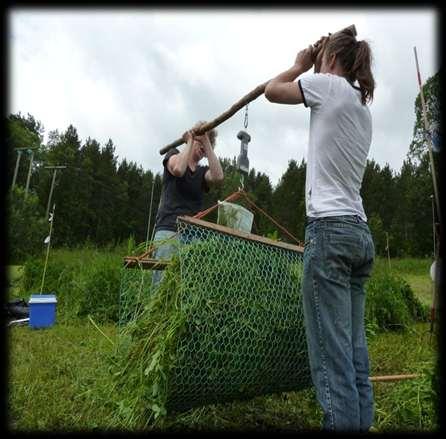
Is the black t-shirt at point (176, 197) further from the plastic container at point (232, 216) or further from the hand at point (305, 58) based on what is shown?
the hand at point (305, 58)

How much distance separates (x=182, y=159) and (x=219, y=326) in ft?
3.79

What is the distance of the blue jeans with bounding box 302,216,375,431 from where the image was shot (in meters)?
1.53

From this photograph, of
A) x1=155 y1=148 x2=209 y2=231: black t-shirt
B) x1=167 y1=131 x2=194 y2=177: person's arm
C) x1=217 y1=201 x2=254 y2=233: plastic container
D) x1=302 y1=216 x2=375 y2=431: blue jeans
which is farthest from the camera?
x1=155 y1=148 x2=209 y2=231: black t-shirt

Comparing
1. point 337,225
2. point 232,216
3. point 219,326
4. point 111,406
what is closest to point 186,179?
point 232,216

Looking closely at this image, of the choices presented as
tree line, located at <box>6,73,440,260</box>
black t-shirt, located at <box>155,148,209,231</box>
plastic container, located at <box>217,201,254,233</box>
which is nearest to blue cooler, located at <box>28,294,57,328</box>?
black t-shirt, located at <box>155,148,209,231</box>

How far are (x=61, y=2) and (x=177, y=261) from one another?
133cm

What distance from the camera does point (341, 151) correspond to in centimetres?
166

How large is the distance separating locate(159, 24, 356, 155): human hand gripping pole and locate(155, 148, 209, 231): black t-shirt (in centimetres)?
20

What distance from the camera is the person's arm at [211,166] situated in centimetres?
294

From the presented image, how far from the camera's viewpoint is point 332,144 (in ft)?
5.44

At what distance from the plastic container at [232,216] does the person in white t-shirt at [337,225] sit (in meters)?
0.78

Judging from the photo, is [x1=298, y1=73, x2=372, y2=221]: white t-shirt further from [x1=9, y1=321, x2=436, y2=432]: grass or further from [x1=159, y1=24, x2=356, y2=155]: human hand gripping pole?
[x1=9, y1=321, x2=436, y2=432]: grass

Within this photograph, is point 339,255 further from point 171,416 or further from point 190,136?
point 190,136

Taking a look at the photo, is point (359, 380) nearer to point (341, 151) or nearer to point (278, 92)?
point (341, 151)
